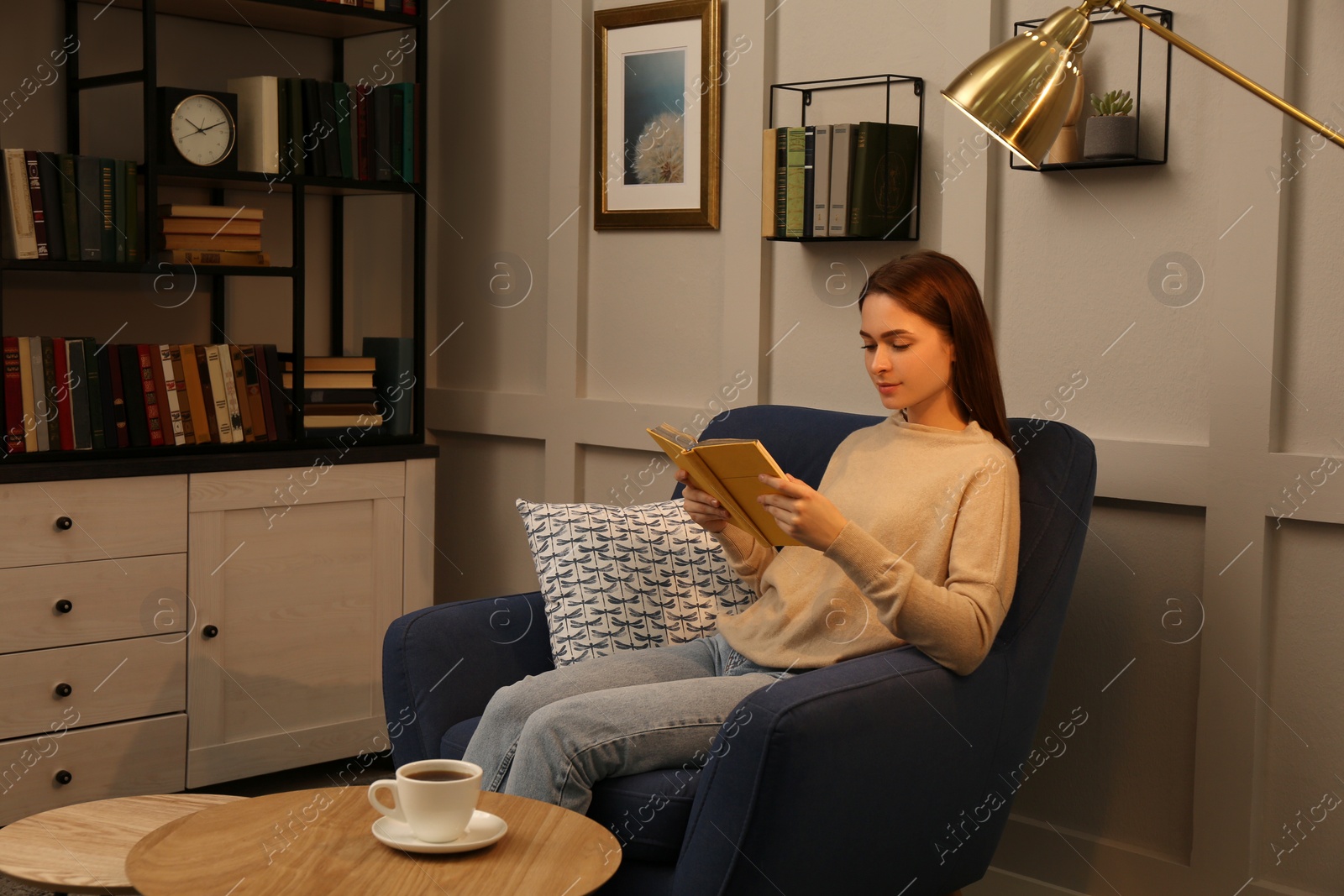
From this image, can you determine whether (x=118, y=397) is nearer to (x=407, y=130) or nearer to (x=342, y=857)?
(x=407, y=130)

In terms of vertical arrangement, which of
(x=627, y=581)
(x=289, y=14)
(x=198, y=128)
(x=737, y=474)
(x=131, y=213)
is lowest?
(x=627, y=581)

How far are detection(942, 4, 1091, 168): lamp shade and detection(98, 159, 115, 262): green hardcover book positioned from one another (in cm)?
198

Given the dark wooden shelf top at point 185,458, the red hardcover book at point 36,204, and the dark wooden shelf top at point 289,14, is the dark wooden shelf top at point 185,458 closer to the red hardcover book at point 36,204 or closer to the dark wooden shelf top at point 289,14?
the red hardcover book at point 36,204

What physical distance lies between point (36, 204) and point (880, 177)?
1.75 meters

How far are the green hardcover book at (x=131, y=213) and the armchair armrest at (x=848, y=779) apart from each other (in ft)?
6.23

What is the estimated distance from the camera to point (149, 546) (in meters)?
2.83

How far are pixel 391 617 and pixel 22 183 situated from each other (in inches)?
51.0

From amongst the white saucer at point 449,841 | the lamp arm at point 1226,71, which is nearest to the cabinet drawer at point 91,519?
the white saucer at point 449,841

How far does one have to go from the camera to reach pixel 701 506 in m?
2.13

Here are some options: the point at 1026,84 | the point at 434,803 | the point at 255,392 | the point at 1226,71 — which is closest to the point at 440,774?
the point at 434,803

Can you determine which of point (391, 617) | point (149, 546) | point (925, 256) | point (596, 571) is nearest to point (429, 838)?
point (596, 571)

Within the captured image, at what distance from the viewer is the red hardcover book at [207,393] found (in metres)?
2.99

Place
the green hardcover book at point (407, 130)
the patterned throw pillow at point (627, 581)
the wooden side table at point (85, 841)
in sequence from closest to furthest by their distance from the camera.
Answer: the wooden side table at point (85, 841)
the patterned throw pillow at point (627, 581)
the green hardcover book at point (407, 130)

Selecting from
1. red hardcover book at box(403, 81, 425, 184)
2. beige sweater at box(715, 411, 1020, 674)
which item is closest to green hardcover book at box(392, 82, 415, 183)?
red hardcover book at box(403, 81, 425, 184)
